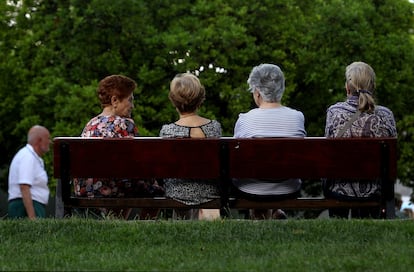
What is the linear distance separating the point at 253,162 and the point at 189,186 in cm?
59

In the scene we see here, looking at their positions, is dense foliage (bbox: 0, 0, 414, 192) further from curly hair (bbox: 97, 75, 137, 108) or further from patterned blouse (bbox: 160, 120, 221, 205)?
patterned blouse (bbox: 160, 120, 221, 205)

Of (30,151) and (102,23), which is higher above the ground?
(102,23)

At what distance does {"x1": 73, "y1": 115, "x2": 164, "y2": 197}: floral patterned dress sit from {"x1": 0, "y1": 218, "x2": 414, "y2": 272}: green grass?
1184 millimetres

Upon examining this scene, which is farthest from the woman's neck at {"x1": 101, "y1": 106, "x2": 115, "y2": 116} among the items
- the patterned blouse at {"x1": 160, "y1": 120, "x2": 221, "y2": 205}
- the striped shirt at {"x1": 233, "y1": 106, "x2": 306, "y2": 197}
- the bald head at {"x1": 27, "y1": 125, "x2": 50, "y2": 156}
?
the bald head at {"x1": 27, "y1": 125, "x2": 50, "y2": 156}

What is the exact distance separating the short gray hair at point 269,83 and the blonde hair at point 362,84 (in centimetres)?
58

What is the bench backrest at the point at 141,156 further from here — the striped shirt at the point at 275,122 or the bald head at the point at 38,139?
the bald head at the point at 38,139

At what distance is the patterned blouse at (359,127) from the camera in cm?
998

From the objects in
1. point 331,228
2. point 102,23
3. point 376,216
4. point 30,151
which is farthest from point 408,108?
point 331,228

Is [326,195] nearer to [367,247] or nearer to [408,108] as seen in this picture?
[367,247]

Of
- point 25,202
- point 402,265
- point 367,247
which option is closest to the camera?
point 402,265

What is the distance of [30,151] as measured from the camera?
14.8 meters

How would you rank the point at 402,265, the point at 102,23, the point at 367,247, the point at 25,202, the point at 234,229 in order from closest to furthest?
the point at 402,265
the point at 367,247
the point at 234,229
the point at 25,202
the point at 102,23

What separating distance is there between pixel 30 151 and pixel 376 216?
592 cm

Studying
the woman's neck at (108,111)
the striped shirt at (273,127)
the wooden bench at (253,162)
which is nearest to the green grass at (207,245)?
the wooden bench at (253,162)
